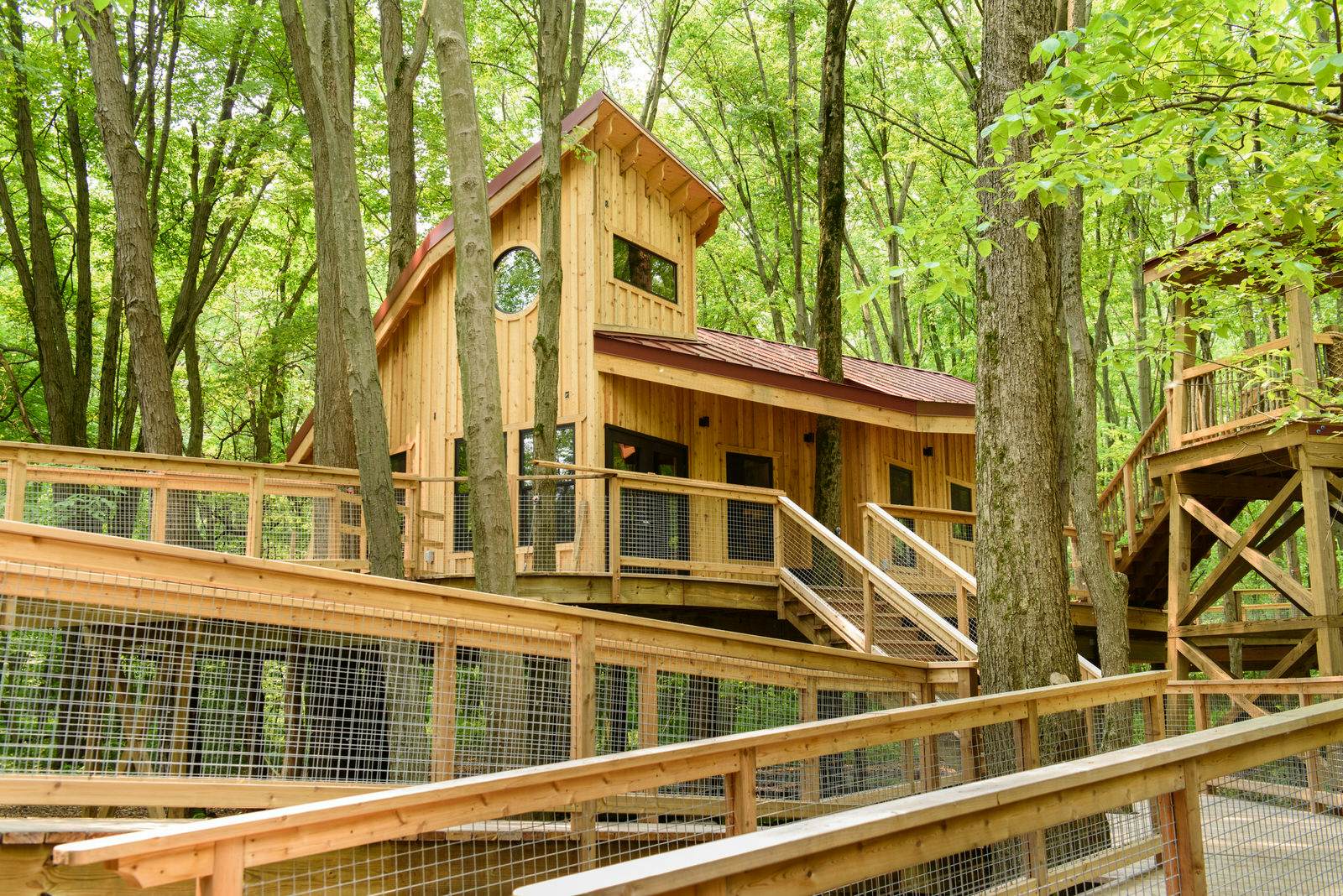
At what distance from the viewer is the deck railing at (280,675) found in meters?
4.79

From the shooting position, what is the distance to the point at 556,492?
41.9 ft

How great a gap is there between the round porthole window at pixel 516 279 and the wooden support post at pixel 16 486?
7.11m

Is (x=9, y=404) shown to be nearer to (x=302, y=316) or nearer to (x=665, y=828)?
(x=302, y=316)

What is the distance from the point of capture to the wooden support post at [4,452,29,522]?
9297 millimetres

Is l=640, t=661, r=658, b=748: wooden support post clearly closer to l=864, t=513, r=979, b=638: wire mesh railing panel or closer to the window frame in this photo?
→ l=864, t=513, r=979, b=638: wire mesh railing panel

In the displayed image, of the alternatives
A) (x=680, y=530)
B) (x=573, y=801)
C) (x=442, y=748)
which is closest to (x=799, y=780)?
(x=442, y=748)

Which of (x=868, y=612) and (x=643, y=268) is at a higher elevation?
(x=643, y=268)

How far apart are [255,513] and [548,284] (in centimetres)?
392

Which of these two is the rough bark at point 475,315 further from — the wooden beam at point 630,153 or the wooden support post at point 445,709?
the wooden beam at point 630,153

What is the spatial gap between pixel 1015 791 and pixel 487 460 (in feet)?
19.3

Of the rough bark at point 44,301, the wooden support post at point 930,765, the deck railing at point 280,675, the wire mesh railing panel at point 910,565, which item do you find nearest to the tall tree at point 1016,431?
the wooden support post at point 930,765

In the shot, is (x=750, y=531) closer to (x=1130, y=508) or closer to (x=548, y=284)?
(x=548, y=284)

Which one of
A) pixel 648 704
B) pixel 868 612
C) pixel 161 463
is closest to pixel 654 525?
pixel 868 612

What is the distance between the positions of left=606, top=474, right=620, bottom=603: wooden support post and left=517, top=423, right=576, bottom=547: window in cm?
88
